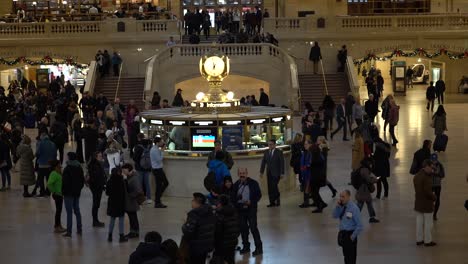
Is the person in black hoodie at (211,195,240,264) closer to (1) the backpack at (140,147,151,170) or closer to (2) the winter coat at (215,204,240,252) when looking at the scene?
(2) the winter coat at (215,204,240,252)

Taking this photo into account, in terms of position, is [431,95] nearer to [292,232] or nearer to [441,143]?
[441,143]

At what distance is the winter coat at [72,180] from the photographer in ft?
54.9

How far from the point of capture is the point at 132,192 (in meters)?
16.4

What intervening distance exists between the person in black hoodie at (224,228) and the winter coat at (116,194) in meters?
3.15

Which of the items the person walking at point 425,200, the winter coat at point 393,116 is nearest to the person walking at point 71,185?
the person walking at point 425,200

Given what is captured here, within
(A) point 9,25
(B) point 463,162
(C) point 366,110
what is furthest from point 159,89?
(B) point 463,162

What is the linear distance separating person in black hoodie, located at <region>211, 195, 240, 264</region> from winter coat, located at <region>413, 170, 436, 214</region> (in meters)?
3.55

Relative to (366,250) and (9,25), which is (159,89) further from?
(366,250)

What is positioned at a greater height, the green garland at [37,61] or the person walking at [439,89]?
the green garland at [37,61]

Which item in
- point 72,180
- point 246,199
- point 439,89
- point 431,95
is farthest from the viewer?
point 439,89

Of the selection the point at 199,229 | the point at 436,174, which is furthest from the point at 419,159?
the point at 199,229

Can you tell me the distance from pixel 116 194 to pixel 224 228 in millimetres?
3334

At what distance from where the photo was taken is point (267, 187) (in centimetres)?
2011

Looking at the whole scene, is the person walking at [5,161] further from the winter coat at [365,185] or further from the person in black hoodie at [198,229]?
the person in black hoodie at [198,229]
